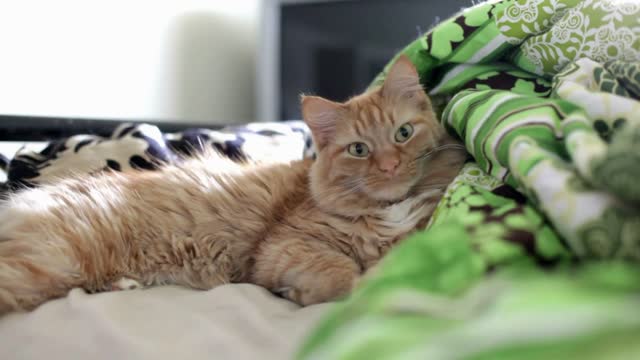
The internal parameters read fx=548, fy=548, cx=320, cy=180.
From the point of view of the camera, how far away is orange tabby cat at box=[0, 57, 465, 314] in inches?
45.4

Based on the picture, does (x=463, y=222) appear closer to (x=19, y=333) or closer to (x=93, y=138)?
(x=19, y=333)

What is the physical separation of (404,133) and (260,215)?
1.32 feet

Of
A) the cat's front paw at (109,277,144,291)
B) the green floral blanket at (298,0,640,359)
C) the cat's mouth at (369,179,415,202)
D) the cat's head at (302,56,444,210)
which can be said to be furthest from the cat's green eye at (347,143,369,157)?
the cat's front paw at (109,277,144,291)

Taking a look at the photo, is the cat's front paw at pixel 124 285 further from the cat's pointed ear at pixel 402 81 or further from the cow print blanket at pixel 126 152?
the cat's pointed ear at pixel 402 81

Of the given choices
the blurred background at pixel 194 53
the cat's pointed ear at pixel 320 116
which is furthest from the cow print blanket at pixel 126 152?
the blurred background at pixel 194 53

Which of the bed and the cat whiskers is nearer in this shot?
the bed

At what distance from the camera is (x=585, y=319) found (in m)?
0.44

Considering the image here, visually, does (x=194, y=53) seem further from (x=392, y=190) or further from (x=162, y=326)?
(x=162, y=326)

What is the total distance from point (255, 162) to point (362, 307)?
1.07 m

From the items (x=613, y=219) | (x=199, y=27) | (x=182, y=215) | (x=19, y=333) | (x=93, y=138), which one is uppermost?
(x=199, y=27)

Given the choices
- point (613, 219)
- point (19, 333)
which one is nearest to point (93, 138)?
Result: point (19, 333)

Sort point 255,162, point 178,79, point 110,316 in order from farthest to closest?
point 178,79, point 255,162, point 110,316

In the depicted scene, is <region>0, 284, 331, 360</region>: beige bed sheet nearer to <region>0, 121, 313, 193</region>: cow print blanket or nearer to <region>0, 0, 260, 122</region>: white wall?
<region>0, 121, 313, 193</region>: cow print blanket

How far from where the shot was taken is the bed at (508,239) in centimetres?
46
